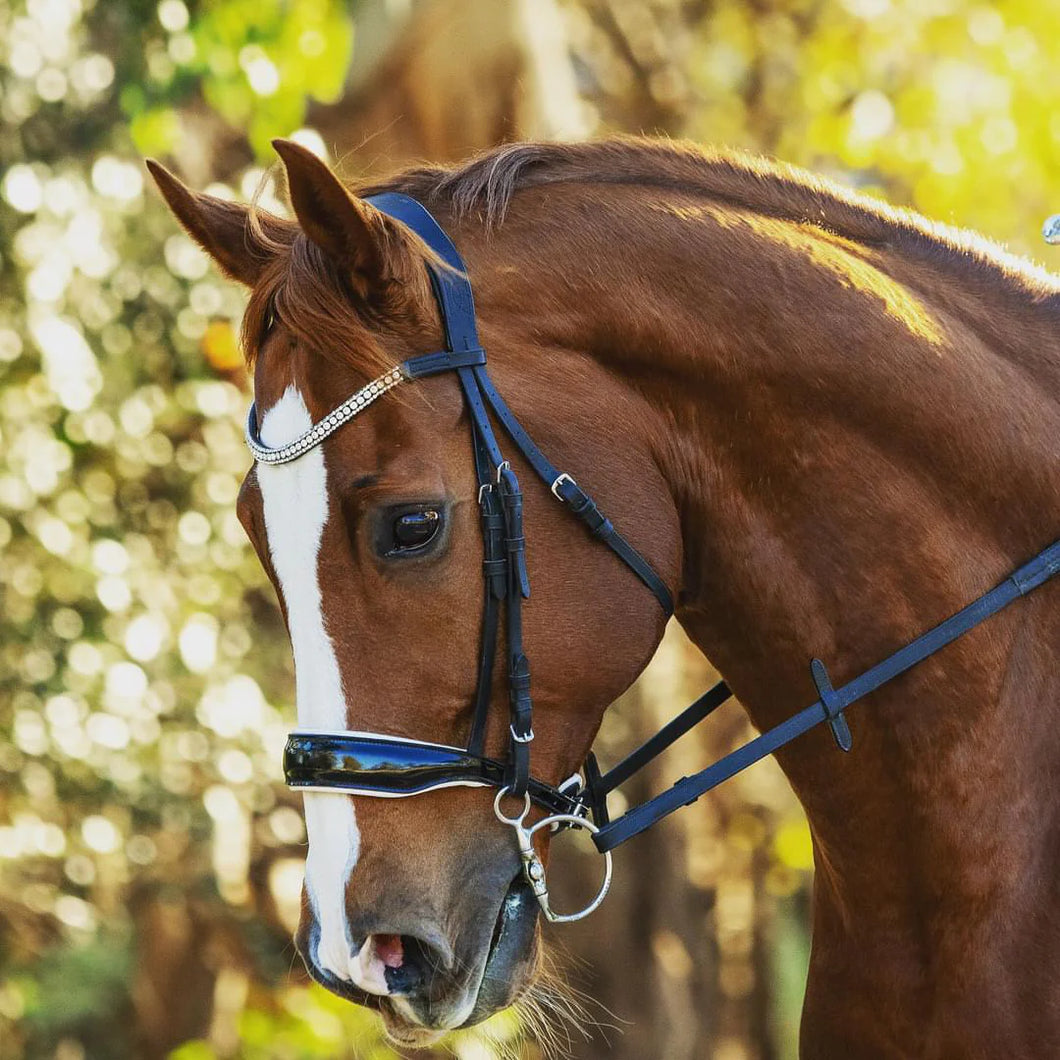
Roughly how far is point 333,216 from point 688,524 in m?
0.80

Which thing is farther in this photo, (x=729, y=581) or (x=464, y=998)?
(x=729, y=581)

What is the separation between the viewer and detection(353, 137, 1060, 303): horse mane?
7.41 feet

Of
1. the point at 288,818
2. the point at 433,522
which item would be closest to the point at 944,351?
the point at 433,522

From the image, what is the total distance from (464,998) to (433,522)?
74cm

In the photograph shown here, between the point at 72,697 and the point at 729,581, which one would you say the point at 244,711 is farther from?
the point at 729,581

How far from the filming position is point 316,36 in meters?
5.06

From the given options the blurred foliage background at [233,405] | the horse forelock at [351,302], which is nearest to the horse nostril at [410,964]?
the horse forelock at [351,302]

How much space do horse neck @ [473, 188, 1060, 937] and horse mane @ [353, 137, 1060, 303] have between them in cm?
8

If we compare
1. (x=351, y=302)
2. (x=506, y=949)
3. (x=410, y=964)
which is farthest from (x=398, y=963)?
(x=351, y=302)

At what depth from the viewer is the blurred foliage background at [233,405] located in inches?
210

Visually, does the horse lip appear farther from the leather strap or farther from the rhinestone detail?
the rhinestone detail

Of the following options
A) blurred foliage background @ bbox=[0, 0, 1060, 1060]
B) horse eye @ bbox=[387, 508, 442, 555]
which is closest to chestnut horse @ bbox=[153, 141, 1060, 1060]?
horse eye @ bbox=[387, 508, 442, 555]

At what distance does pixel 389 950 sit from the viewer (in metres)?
1.99

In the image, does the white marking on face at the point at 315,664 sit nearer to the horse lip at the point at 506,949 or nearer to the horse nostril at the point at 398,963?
the horse nostril at the point at 398,963
